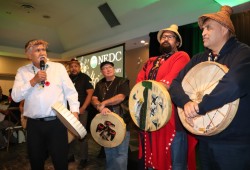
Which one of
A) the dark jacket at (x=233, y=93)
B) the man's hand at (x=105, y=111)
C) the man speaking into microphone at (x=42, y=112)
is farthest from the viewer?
the man's hand at (x=105, y=111)

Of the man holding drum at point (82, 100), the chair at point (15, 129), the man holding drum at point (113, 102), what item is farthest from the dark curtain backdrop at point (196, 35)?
the chair at point (15, 129)

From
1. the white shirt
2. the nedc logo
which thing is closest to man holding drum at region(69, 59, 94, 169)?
the white shirt

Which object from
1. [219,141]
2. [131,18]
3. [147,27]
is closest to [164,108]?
[219,141]

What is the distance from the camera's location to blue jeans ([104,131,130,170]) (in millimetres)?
2688

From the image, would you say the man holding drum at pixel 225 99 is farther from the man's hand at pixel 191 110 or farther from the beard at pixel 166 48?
the beard at pixel 166 48

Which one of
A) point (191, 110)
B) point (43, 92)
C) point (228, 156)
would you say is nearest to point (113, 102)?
point (43, 92)

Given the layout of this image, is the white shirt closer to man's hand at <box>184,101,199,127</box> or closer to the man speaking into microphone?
the man speaking into microphone

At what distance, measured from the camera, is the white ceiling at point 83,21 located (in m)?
4.93

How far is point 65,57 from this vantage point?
9.12 meters

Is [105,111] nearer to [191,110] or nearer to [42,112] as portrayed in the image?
[42,112]

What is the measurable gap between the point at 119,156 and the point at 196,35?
305 centimetres

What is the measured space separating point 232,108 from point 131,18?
4.88 meters

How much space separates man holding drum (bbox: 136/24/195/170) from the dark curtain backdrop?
2.06 metres

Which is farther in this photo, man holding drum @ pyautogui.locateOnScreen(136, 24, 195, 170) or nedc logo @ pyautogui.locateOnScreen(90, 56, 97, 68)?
nedc logo @ pyautogui.locateOnScreen(90, 56, 97, 68)
